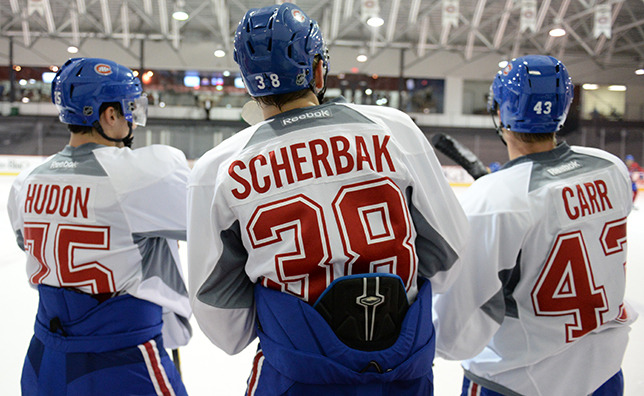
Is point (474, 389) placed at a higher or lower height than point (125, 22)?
lower

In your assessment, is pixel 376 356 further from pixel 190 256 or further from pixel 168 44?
pixel 168 44

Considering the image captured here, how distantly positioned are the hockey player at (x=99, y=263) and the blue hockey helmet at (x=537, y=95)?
93 cm

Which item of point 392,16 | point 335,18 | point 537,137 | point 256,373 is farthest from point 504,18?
point 256,373

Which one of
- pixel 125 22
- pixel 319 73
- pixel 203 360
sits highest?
pixel 125 22

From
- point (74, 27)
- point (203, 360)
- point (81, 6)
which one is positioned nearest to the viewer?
point (203, 360)

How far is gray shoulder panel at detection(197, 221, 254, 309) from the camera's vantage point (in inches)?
38.7

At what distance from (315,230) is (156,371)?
79 cm

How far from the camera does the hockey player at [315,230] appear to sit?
913 millimetres

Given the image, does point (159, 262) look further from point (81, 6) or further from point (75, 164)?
point (81, 6)

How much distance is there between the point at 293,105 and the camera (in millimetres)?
1045

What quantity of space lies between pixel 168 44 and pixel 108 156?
15.8 meters

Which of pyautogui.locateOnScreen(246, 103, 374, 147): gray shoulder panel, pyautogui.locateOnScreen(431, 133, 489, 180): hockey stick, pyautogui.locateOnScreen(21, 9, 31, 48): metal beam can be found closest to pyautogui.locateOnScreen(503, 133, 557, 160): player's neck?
pyautogui.locateOnScreen(431, 133, 489, 180): hockey stick

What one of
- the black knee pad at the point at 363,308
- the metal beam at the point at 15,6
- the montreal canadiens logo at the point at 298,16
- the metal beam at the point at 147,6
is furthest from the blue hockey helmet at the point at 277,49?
the metal beam at the point at 15,6

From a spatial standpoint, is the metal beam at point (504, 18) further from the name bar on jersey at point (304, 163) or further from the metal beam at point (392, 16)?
the name bar on jersey at point (304, 163)
